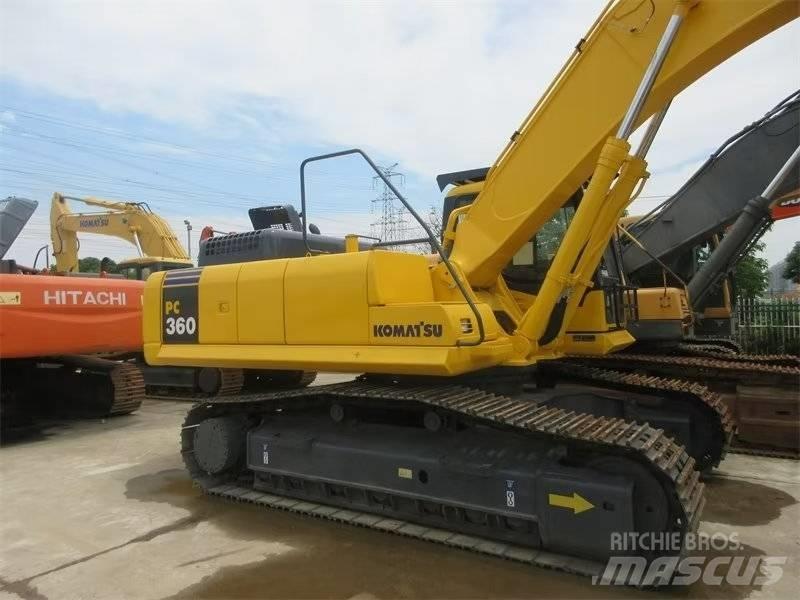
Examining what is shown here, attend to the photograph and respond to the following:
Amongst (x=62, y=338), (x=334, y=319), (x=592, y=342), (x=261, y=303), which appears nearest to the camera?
(x=334, y=319)

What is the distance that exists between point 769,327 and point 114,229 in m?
15.9

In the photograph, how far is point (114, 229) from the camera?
15750 mm

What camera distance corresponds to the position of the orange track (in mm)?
7352

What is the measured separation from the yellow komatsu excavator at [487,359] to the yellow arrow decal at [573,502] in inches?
0.5

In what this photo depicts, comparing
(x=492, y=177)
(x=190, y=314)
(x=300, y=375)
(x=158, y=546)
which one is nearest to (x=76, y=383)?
(x=300, y=375)

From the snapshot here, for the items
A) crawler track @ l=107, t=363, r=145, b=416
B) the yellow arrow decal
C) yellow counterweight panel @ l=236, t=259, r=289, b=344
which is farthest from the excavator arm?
crawler track @ l=107, t=363, r=145, b=416

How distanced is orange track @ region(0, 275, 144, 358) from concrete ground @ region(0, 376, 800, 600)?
6.29 feet

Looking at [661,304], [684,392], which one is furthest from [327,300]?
[661,304]

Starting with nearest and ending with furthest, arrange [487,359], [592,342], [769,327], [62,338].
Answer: [487,359] → [592,342] → [62,338] → [769,327]

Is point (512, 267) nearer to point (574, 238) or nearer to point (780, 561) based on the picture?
point (574, 238)

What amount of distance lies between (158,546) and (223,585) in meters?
0.86

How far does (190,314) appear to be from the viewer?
5.54m

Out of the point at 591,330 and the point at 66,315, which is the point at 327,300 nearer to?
the point at 591,330

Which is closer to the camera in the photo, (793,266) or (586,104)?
(586,104)
